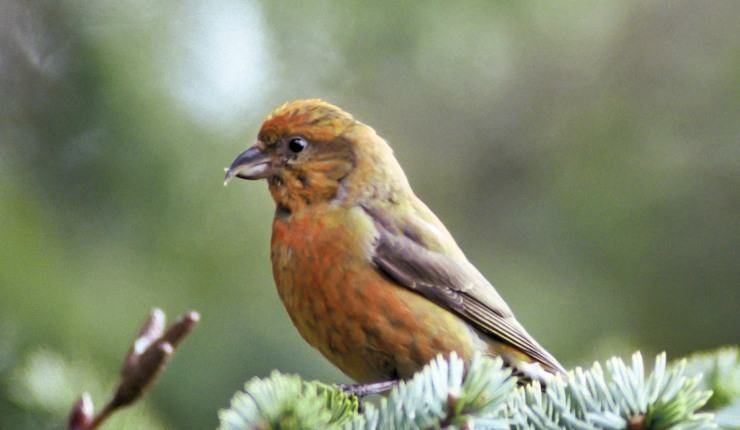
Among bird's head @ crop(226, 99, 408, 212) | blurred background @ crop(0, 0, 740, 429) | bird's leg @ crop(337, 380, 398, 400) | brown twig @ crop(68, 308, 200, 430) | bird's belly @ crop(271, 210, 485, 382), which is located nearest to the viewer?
brown twig @ crop(68, 308, 200, 430)

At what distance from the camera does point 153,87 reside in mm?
3523

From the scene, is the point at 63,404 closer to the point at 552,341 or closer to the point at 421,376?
the point at 421,376

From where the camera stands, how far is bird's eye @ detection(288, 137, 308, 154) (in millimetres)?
3633

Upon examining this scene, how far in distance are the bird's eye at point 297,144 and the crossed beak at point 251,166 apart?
13 centimetres

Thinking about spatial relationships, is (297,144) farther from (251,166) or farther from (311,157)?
(251,166)

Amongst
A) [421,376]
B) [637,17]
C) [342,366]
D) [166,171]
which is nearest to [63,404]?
[421,376]

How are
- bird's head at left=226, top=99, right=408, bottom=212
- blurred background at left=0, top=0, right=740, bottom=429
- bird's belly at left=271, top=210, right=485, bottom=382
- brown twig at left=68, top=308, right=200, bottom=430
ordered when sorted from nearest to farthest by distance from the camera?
brown twig at left=68, top=308, right=200, bottom=430 < bird's belly at left=271, top=210, right=485, bottom=382 < blurred background at left=0, top=0, right=740, bottom=429 < bird's head at left=226, top=99, right=408, bottom=212

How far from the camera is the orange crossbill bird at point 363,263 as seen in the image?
320cm

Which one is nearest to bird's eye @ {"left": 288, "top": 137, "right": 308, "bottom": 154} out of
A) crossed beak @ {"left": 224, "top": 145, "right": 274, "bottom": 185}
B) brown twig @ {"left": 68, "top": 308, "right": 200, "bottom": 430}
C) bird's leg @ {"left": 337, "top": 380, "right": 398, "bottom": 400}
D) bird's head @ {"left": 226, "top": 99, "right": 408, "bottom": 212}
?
bird's head @ {"left": 226, "top": 99, "right": 408, "bottom": 212}

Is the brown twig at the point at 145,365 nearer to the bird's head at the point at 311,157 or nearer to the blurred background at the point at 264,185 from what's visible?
the blurred background at the point at 264,185

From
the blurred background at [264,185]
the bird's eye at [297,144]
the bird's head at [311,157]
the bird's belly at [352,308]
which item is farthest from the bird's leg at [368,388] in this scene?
the bird's eye at [297,144]

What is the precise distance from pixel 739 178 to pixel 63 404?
4.21m

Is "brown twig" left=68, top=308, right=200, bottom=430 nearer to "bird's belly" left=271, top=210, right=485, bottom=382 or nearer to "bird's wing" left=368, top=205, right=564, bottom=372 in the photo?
"bird's belly" left=271, top=210, right=485, bottom=382

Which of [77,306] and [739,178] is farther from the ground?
[739,178]
